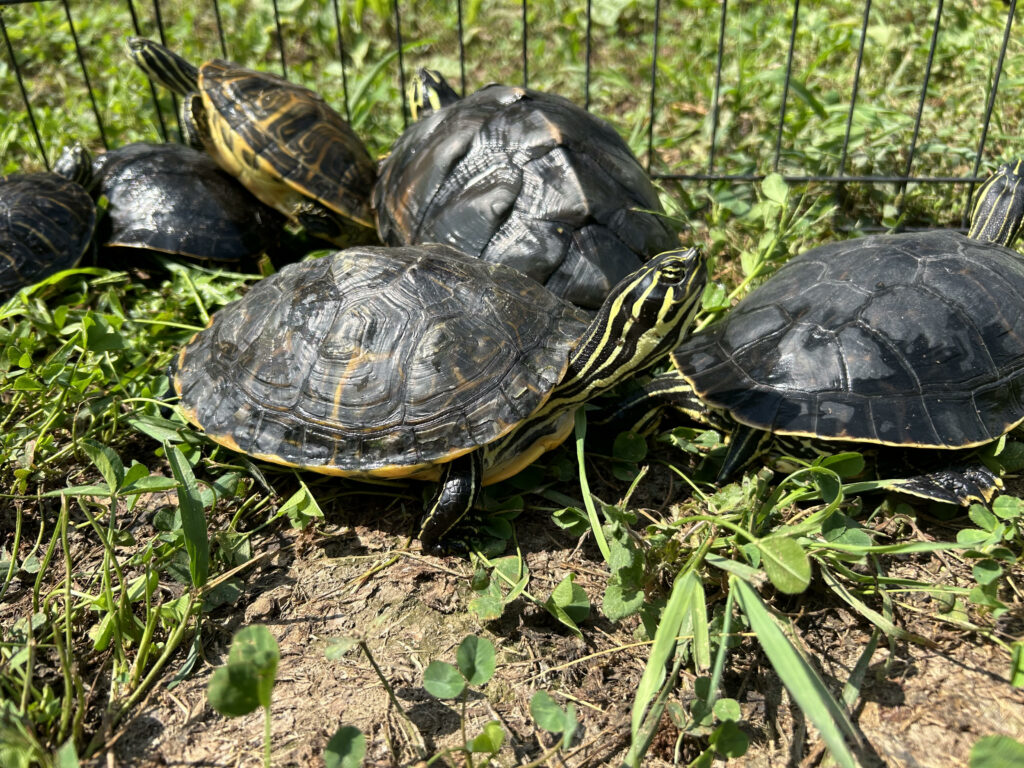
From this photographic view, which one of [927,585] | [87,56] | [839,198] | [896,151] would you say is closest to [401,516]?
[927,585]

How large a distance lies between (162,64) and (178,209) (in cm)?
116

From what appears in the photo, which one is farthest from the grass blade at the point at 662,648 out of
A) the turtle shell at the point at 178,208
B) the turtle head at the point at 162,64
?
the turtle head at the point at 162,64

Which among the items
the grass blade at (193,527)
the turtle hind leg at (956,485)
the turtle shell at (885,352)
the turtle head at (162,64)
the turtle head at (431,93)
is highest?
the turtle head at (162,64)

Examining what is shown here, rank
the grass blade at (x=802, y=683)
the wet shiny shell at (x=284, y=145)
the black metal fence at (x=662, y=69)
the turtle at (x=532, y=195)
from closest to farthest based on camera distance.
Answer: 1. the grass blade at (x=802, y=683)
2. the turtle at (x=532, y=195)
3. the wet shiny shell at (x=284, y=145)
4. the black metal fence at (x=662, y=69)

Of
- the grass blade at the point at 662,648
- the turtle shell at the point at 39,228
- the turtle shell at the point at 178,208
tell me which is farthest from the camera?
the turtle shell at the point at 178,208

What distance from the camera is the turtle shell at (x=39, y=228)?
3.79 meters

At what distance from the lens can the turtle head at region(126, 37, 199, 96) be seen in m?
4.65

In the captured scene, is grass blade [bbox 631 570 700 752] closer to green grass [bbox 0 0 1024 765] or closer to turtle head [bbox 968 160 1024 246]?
green grass [bbox 0 0 1024 765]

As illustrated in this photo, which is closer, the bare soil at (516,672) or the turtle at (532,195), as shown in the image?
the bare soil at (516,672)

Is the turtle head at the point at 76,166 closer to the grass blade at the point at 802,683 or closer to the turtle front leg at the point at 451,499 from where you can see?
the turtle front leg at the point at 451,499

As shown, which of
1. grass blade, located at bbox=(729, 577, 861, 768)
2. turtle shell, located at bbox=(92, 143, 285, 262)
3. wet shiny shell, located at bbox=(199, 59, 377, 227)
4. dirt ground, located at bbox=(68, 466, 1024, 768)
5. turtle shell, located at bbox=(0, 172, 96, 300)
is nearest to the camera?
grass blade, located at bbox=(729, 577, 861, 768)

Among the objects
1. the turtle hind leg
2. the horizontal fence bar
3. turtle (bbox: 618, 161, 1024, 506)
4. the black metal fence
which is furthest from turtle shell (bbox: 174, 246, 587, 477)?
the black metal fence

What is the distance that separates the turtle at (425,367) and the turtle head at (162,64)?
244cm

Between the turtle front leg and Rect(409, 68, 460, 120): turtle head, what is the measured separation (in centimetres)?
247
